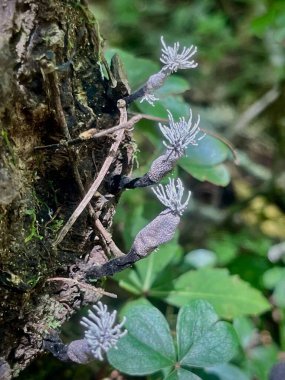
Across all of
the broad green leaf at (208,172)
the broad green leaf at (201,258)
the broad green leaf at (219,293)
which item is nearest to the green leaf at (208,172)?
the broad green leaf at (208,172)

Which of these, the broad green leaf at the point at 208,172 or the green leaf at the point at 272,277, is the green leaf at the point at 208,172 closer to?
the broad green leaf at the point at 208,172

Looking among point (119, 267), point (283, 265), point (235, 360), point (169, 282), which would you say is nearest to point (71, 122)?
point (119, 267)

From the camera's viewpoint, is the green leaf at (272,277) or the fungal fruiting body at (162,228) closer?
the fungal fruiting body at (162,228)

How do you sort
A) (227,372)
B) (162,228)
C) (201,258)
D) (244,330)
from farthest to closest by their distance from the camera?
(201,258)
(244,330)
(227,372)
(162,228)

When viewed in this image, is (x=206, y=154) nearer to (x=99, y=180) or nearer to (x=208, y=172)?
(x=208, y=172)

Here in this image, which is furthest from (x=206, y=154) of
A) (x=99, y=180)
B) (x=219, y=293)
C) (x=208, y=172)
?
(x=99, y=180)

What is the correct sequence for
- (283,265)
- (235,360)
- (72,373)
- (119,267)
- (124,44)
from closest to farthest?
(119,267) < (72,373) < (235,360) < (283,265) < (124,44)

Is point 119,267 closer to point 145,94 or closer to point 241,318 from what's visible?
point 145,94
